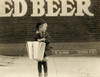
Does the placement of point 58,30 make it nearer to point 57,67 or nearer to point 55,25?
point 55,25

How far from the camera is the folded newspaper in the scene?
7848 mm

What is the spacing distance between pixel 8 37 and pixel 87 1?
138 inches

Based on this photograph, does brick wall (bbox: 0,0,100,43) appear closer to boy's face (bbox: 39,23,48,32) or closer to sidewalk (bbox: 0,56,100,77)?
sidewalk (bbox: 0,56,100,77)

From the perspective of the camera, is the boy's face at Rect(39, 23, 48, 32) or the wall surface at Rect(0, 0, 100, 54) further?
the wall surface at Rect(0, 0, 100, 54)

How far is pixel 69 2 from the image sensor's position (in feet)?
45.1

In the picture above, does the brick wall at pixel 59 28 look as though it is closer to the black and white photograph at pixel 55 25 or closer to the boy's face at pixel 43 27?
the black and white photograph at pixel 55 25

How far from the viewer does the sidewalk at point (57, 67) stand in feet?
32.5

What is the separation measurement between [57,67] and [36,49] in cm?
335

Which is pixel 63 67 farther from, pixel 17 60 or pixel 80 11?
pixel 80 11

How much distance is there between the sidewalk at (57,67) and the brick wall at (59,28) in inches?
41.4

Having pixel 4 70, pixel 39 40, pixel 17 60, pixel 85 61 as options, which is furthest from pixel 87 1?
pixel 39 40

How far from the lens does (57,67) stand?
1109 cm

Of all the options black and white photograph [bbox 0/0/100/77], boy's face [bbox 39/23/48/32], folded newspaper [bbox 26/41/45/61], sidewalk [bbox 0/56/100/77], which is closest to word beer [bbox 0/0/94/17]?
black and white photograph [bbox 0/0/100/77]

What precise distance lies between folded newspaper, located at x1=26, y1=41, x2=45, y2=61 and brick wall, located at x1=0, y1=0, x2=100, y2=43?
5889 mm
